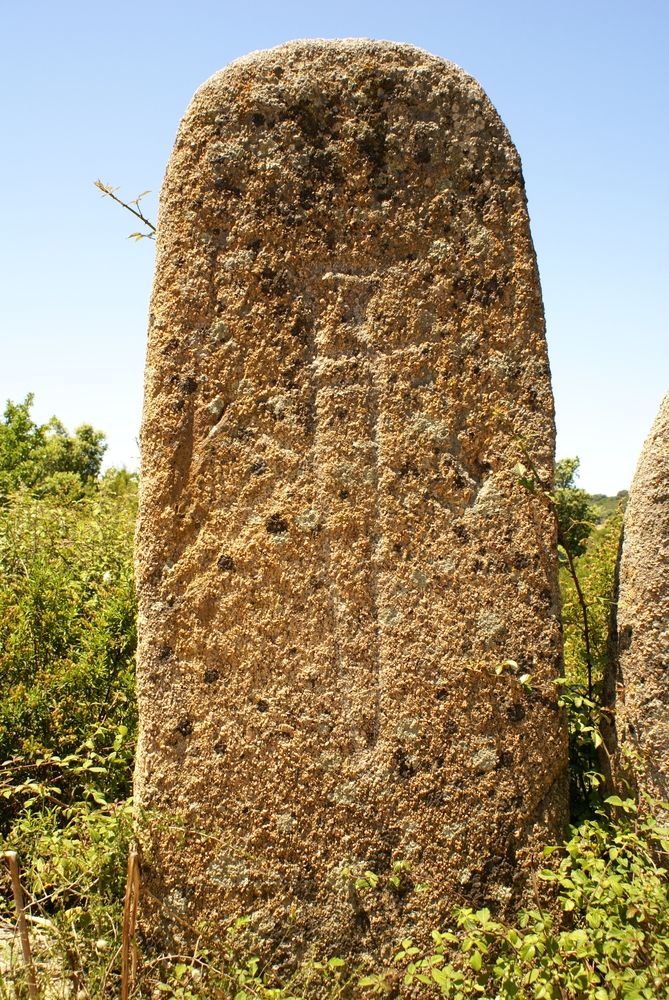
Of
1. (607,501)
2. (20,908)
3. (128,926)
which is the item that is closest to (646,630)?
(128,926)

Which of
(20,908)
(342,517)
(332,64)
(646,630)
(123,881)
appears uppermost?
(332,64)

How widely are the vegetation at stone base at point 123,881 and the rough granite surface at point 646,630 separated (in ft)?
0.44

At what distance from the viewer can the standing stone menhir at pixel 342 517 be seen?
105 inches

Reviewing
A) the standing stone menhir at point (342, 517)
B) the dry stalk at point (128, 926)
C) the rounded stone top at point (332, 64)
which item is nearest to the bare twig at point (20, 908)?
the dry stalk at point (128, 926)

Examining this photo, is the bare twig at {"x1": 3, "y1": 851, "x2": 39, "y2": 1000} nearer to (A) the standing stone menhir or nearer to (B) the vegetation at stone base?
(B) the vegetation at stone base

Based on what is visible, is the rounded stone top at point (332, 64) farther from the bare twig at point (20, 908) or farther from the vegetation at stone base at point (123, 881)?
the bare twig at point (20, 908)

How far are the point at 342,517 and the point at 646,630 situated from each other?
99 cm

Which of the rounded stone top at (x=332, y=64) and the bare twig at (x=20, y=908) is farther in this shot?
the rounded stone top at (x=332, y=64)

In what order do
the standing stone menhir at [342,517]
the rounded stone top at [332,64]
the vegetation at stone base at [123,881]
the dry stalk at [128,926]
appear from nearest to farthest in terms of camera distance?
the dry stalk at [128,926]
the vegetation at stone base at [123,881]
the standing stone menhir at [342,517]
the rounded stone top at [332,64]

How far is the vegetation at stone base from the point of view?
93.3 inches

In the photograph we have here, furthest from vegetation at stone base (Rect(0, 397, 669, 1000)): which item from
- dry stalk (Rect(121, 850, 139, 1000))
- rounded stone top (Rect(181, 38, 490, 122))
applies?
rounded stone top (Rect(181, 38, 490, 122))

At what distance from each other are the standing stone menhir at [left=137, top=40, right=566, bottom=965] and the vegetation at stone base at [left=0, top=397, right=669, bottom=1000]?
109 millimetres

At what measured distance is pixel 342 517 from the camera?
9.12 feet

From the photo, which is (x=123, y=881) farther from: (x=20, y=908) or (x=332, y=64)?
(x=332, y=64)
